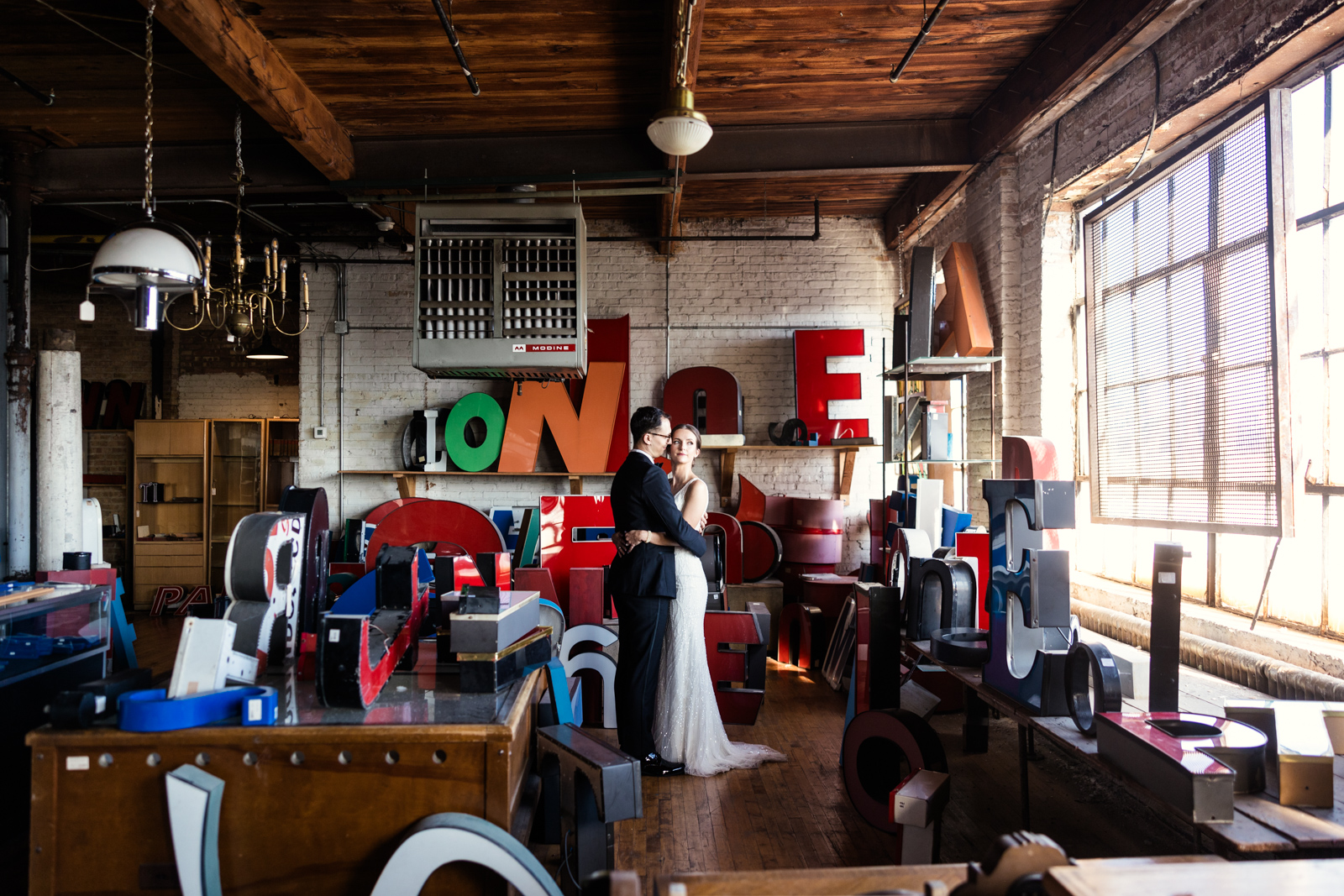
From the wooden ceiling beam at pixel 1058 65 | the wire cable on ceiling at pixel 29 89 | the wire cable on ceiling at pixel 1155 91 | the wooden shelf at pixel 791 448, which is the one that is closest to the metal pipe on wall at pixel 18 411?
the wire cable on ceiling at pixel 29 89

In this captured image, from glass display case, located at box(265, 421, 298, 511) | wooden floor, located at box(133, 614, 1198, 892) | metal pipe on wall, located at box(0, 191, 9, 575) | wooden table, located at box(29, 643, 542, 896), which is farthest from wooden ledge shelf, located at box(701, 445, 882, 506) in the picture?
glass display case, located at box(265, 421, 298, 511)

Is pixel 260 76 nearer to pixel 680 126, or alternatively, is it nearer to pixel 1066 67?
pixel 680 126

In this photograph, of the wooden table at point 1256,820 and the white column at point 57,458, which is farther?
the white column at point 57,458

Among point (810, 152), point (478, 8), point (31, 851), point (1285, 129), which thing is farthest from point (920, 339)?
point (31, 851)

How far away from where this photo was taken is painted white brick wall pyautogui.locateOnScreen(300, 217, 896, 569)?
7332 mm

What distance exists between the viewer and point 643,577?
11.8 ft

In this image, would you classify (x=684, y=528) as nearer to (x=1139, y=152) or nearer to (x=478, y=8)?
(x=478, y=8)

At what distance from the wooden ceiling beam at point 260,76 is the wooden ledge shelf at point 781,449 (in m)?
3.83

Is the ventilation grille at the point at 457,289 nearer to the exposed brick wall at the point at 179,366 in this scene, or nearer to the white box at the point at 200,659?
the white box at the point at 200,659

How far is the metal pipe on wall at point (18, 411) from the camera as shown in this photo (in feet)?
16.9

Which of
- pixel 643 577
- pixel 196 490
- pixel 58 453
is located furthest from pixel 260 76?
pixel 196 490

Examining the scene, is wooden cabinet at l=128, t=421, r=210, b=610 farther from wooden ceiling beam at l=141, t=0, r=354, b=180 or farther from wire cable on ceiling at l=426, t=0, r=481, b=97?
wire cable on ceiling at l=426, t=0, r=481, b=97

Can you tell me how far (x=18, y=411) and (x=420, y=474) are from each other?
9.51 ft

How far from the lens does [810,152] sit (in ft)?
17.8
